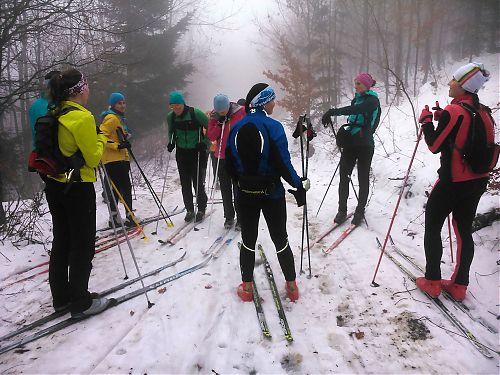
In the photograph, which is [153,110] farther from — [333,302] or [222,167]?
[333,302]

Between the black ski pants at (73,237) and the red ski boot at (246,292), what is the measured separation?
1687 millimetres

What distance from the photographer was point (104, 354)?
113 inches

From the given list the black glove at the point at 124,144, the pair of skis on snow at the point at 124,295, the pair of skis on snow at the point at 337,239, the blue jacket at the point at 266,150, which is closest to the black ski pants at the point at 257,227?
the blue jacket at the point at 266,150

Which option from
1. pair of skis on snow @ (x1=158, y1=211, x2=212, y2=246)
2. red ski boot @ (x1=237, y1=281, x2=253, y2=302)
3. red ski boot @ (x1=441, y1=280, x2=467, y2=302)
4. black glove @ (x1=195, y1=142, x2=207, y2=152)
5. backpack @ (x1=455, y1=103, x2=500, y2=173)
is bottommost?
red ski boot @ (x1=441, y1=280, x2=467, y2=302)

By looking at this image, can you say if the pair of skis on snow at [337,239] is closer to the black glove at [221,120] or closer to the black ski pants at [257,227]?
the black ski pants at [257,227]

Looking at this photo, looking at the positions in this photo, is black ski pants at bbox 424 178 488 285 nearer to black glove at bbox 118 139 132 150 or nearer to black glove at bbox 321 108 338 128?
black glove at bbox 321 108 338 128

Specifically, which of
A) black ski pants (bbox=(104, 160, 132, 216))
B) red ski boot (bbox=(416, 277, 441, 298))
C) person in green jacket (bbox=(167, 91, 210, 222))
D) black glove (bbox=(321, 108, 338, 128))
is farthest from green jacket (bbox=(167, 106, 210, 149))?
red ski boot (bbox=(416, 277, 441, 298))

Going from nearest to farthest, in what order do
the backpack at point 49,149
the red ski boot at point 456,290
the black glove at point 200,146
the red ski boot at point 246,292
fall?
the backpack at point 49,149
the red ski boot at point 456,290
the red ski boot at point 246,292
the black glove at point 200,146

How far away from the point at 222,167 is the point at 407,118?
9173 mm

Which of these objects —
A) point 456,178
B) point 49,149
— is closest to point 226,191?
point 49,149

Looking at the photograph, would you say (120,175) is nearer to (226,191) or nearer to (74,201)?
(226,191)

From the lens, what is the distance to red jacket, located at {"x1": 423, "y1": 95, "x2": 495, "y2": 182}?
3166 mm

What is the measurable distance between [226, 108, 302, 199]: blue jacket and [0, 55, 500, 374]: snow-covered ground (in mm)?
1472

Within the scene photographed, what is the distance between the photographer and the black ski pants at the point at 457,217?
3.35m
